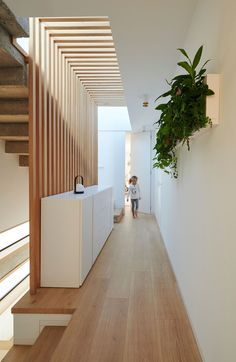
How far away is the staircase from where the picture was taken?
2.71m

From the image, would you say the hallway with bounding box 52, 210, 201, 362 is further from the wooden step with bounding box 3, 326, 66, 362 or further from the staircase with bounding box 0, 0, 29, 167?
the staircase with bounding box 0, 0, 29, 167

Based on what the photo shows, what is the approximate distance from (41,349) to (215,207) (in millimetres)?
2069


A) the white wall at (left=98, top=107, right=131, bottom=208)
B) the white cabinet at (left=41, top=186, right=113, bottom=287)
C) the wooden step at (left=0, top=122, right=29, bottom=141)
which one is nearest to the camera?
the white cabinet at (left=41, top=186, right=113, bottom=287)

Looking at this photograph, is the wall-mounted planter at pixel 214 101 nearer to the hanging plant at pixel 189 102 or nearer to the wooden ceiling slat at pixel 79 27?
the hanging plant at pixel 189 102

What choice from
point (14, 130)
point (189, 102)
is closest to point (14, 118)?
point (14, 130)

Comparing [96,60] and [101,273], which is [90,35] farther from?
[101,273]

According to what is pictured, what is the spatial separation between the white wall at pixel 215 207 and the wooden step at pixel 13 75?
5.96ft

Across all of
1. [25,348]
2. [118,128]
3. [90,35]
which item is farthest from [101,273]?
[118,128]

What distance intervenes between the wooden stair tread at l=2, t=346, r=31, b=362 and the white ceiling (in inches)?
126

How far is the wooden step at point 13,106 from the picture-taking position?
358 cm

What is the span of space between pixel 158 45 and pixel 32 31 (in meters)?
1.42

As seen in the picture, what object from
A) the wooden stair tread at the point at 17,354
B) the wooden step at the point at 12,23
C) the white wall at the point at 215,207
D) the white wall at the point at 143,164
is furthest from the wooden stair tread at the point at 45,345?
the white wall at the point at 143,164

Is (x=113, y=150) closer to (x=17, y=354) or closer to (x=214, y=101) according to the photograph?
(x=17, y=354)

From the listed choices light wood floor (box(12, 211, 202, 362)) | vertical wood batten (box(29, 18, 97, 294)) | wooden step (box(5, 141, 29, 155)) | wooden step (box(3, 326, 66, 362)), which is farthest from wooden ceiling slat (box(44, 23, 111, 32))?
wooden step (box(3, 326, 66, 362))
